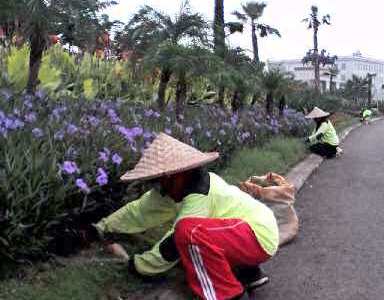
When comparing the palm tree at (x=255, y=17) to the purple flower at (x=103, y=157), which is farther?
the palm tree at (x=255, y=17)

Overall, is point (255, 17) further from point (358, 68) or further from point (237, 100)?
point (358, 68)

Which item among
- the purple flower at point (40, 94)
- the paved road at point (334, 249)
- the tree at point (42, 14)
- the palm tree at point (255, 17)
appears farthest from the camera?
the palm tree at point (255, 17)

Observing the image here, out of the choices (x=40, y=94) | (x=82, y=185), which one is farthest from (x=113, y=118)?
(x=82, y=185)

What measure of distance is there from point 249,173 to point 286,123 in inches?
287

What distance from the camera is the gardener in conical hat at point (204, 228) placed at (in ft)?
12.1

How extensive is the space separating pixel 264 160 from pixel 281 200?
3656mm

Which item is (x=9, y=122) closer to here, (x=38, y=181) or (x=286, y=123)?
(x=38, y=181)

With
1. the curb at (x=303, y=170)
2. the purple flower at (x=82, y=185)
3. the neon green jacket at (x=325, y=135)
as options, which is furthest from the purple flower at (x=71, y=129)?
the neon green jacket at (x=325, y=135)

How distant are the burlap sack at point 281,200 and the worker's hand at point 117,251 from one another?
164cm

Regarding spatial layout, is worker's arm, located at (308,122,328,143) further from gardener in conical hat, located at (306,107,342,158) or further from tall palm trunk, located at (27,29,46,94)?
tall palm trunk, located at (27,29,46,94)

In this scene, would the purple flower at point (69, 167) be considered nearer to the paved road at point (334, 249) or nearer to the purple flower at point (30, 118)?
the purple flower at point (30, 118)

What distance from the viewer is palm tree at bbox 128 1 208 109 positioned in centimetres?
961

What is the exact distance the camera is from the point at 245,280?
13.8ft

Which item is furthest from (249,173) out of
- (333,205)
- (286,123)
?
(286,123)
